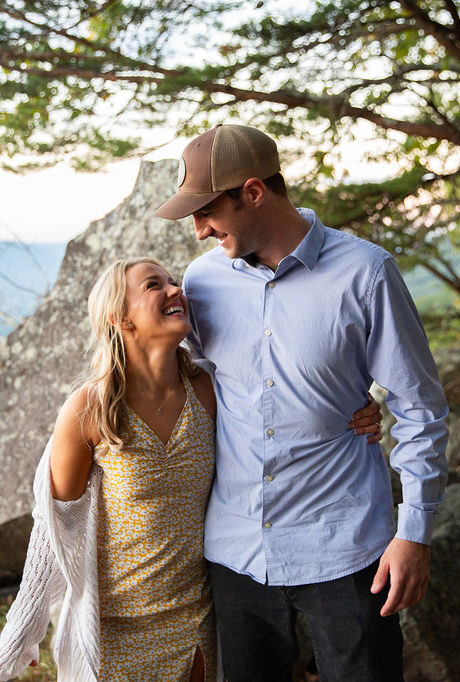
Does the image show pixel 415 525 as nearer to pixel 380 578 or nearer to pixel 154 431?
pixel 380 578

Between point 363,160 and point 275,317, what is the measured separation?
4.48 metres

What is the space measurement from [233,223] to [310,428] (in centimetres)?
63

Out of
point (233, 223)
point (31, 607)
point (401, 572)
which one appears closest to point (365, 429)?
point (401, 572)

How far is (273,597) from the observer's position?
7.75ft

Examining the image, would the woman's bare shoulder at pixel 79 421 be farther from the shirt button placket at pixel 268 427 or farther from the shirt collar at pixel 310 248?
the shirt collar at pixel 310 248

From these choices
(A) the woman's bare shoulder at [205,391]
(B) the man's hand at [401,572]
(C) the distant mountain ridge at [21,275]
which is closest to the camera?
(B) the man's hand at [401,572]


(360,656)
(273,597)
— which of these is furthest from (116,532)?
(360,656)

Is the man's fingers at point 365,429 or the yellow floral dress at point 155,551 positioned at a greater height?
the man's fingers at point 365,429

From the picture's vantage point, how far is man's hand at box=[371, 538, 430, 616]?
213 centimetres

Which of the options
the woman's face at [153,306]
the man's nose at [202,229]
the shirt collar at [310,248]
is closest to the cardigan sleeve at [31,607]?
the woman's face at [153,306]

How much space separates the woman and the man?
14 centimetres

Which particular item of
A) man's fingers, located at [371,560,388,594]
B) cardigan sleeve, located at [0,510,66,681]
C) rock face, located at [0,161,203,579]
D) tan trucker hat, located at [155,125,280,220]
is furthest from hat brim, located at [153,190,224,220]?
rock face, located at [0,161,203,579]

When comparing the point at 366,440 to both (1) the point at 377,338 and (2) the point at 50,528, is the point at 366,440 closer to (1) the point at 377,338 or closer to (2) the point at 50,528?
(1) the point at 377,338

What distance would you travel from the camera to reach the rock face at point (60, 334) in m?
3.78
